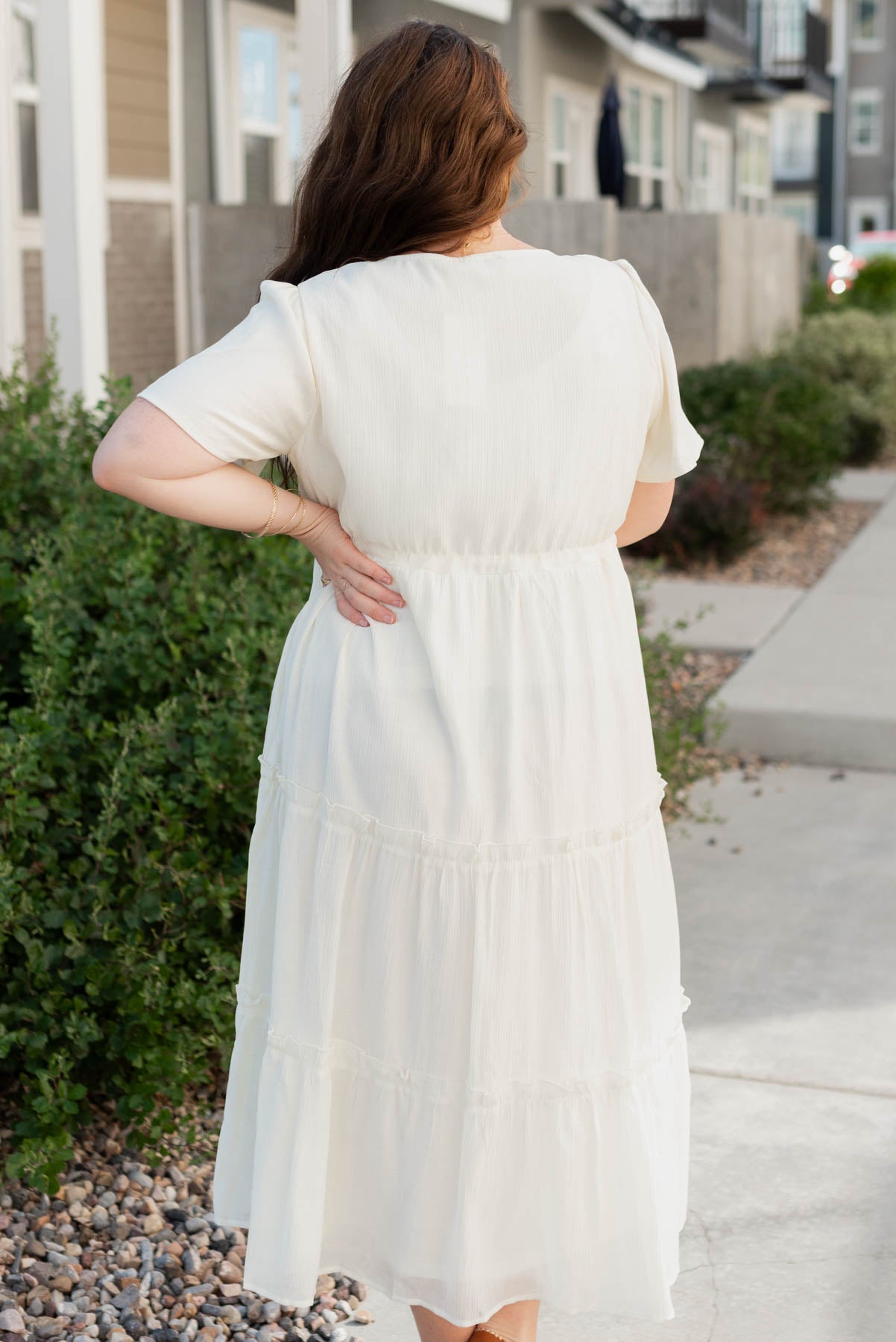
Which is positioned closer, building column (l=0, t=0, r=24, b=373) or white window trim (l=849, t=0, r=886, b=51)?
building column (l=0, t=0, r=24, b=373)

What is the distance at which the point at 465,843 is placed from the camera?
1992 mm

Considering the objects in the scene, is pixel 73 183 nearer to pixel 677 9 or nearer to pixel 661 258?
pixel 661 258

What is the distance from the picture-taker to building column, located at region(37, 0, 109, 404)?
627 centimetres

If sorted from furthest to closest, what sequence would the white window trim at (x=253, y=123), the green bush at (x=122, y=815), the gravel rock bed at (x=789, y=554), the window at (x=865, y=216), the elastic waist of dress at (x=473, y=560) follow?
the window at (x=865, y=216)
the white window trim at (x=253, y=123)
the gravel rock bed at (x=789, y=554)
the green bush at (x=122, y=815)
the elastic waist of dress at (x=473, y=560)

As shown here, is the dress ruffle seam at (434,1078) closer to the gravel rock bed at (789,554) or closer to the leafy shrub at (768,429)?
the gravel rock bed at (789,554)

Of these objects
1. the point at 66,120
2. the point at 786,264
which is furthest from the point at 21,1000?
the point at 786,264

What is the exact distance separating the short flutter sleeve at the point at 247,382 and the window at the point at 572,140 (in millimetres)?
14473

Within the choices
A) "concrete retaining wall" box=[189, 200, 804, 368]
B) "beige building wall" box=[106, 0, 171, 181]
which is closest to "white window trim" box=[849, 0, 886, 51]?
"concrete retaining wall" box=[189, 200, 804, 368]

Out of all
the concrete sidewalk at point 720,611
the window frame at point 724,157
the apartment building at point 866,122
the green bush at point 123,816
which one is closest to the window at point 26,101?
the concrete sidewalk at point 720,611

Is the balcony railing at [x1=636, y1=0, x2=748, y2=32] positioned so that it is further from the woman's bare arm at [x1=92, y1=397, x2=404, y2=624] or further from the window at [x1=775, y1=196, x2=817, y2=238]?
the window at [x1=775, y1=196, x2=817, y2=238]

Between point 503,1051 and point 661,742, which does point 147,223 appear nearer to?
point 661,742

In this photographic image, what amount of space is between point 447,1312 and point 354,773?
74 cm

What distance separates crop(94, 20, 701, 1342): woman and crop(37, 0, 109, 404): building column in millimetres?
4743

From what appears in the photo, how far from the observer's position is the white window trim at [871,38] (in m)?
50.9
